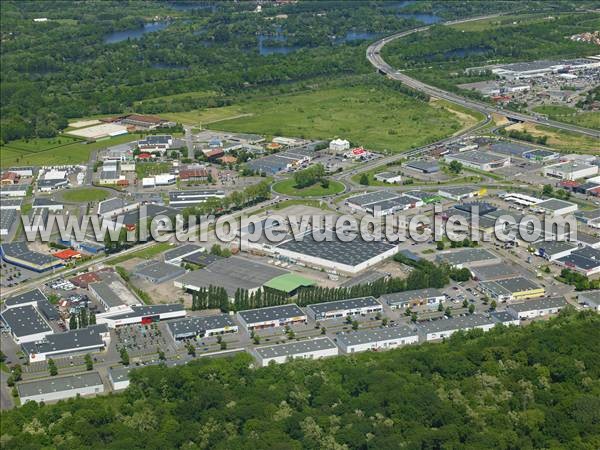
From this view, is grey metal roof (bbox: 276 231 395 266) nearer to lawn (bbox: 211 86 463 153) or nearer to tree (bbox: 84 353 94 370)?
tree (bbox: 84 353 94 370)

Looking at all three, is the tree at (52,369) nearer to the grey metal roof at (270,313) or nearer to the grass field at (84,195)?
the grey metal roof at (270,313)

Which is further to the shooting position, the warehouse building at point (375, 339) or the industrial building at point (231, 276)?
the industrial building at point (231, 276)

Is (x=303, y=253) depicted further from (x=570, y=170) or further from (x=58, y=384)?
(x=570, y=170)

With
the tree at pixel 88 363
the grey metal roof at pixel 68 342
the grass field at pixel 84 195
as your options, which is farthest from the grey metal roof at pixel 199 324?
the grass field at pixel 84 195

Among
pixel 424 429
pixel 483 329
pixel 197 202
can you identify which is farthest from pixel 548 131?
pixel 424 429

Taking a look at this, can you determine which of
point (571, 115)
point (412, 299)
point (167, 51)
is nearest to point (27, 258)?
point (412, 299)

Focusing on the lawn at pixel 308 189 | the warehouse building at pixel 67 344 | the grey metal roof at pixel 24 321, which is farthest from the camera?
the lawn at pixel 308 189
